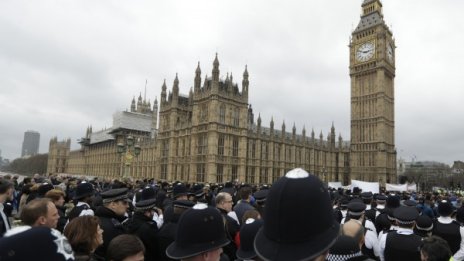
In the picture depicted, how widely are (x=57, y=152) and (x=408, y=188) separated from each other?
10712 cm

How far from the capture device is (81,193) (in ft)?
22.1

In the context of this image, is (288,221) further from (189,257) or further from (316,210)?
(189,257)

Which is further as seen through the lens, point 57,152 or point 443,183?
point 57,152

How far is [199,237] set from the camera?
2812 mm

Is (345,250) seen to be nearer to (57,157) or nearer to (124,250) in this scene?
(124,250)

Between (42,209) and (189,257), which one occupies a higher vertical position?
(42,209)

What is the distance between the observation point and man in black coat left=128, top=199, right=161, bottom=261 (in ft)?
14.8

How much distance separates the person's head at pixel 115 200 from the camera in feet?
16.4

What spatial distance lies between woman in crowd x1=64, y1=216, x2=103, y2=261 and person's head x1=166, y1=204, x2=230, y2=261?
0.91 meters

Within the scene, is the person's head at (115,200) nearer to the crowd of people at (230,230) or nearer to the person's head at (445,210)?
the crowd of people at (230,230)

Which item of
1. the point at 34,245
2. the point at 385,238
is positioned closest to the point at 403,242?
the point at 385,238

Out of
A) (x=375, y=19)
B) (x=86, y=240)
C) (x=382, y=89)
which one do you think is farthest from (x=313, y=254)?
(x=375, y=19)

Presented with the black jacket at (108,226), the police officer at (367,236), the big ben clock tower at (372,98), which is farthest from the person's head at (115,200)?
the big ben clock tower at (372,98)

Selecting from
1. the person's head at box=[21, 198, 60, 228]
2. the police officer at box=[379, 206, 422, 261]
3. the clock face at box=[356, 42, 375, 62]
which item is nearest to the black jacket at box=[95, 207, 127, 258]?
the person's head at box=[21, 198, 60, 228]
